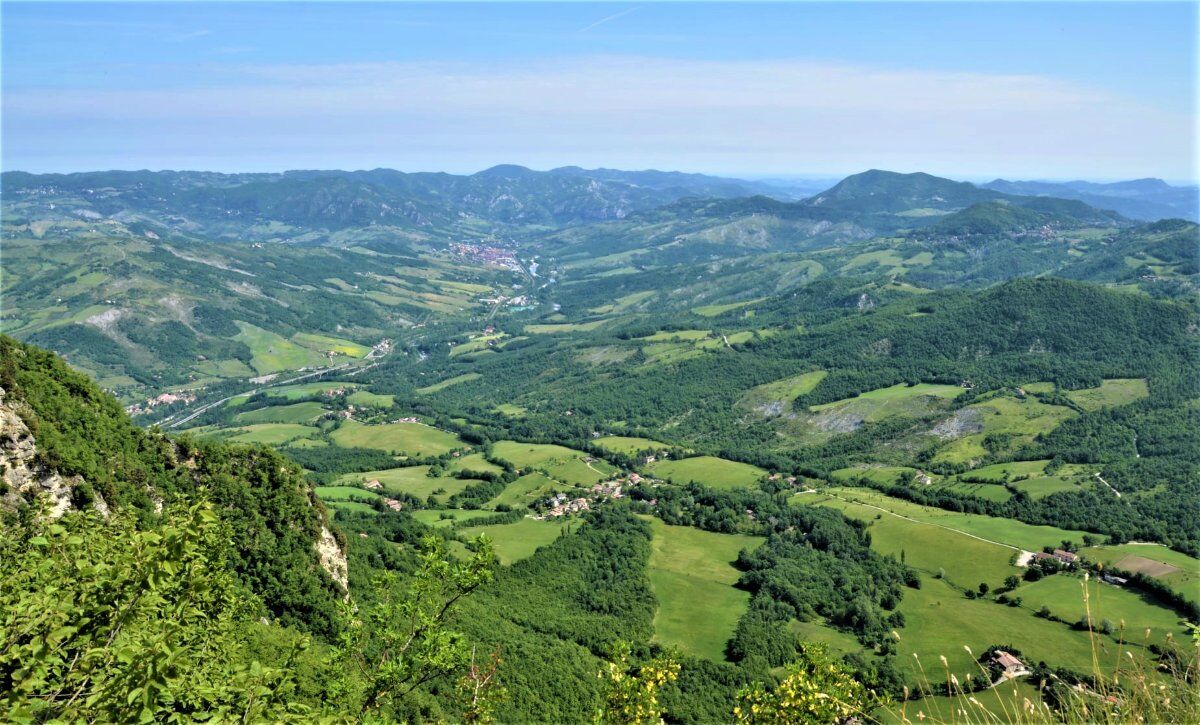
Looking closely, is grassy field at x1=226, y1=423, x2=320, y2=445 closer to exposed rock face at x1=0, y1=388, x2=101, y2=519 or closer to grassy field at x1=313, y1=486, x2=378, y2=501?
grassy field at x1=313, y1=486, x2=378, y2=501

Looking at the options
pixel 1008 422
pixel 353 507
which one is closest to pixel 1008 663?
pixel 353 507

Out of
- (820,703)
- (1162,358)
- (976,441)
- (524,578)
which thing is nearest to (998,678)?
(524,578)

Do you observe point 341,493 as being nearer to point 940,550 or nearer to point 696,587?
point 696,587

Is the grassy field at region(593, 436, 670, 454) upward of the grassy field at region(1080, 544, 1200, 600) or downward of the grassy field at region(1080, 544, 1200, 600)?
downward

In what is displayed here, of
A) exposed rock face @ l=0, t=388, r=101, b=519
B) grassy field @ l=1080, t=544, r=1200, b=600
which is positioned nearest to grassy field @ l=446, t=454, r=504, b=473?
exposed rock face @ l=0, t=388, r=101, b=519

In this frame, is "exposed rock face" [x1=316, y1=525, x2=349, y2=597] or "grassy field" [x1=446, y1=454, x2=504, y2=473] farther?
"grassy field" [x1=446, y1=454, x2=504, y2=473]

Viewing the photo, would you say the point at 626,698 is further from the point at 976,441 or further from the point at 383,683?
the point at 976,441

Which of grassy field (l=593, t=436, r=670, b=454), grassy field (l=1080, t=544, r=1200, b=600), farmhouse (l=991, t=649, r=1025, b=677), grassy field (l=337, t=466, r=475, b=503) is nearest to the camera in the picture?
farmhouse (l=991, t=649, r=1025, b=677)
